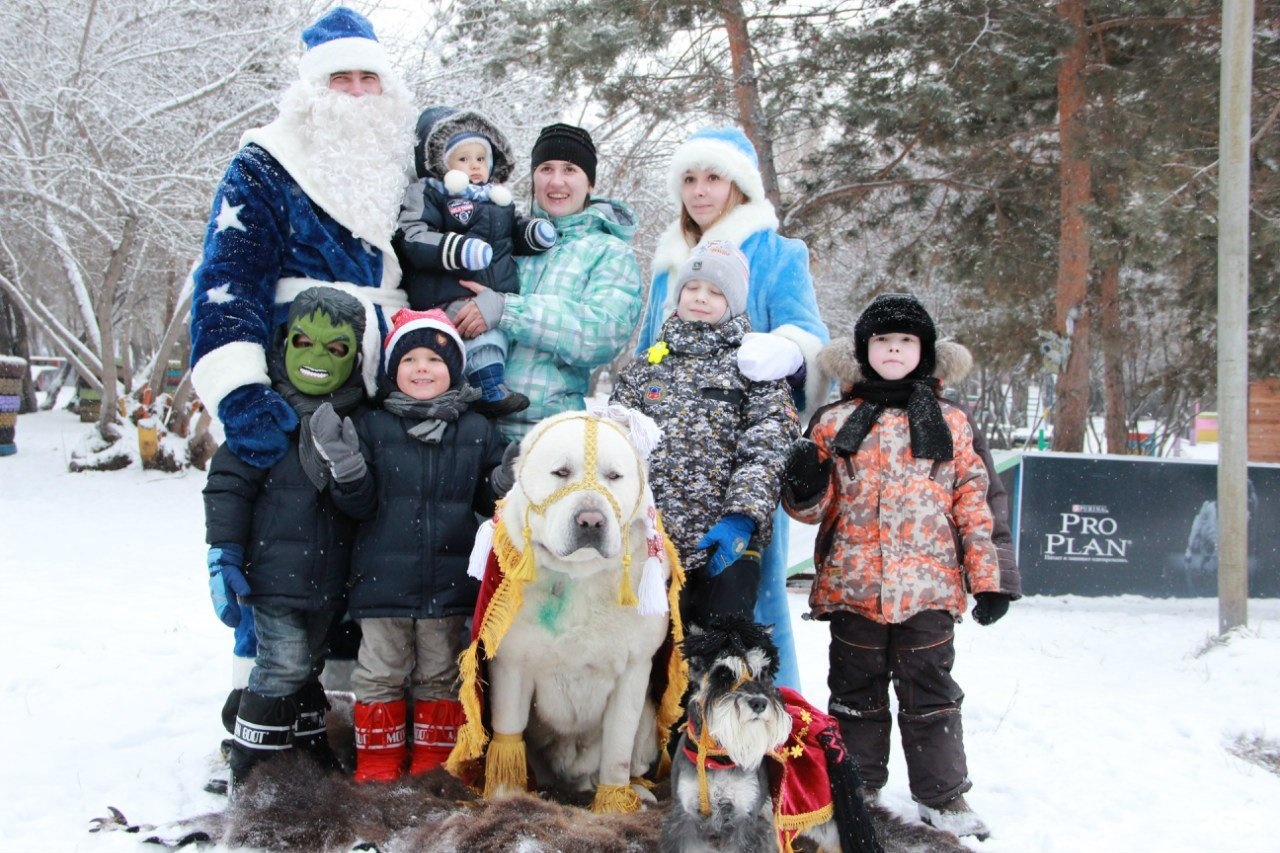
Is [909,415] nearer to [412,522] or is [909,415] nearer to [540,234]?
[540,234]

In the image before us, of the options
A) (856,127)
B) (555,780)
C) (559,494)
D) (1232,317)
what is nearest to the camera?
(559,494)

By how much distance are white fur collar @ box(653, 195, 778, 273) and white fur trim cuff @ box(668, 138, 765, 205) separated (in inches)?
3.1

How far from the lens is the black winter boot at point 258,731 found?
3.03 meters

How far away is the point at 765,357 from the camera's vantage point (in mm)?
3047

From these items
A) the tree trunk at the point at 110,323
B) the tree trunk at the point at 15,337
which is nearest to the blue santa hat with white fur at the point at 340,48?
the tree trunk at the point at 110,323

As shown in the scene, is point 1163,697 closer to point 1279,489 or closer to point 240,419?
point 1279,489

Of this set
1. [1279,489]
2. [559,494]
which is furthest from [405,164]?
[1279,489]

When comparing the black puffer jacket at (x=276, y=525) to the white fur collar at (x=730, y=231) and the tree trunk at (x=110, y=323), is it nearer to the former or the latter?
the white fur collar at (x=730, y=231)

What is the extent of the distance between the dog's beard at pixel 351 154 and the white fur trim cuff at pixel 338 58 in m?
0.05

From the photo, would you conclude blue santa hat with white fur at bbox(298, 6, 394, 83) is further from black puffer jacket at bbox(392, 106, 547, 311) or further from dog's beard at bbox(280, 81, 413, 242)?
black puffer jacket at bbox(392, 106, 547, 311)

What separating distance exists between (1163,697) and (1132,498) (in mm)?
3299

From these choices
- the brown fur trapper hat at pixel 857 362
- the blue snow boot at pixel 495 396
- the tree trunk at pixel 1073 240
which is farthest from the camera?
the tree trunk at pixel 1073 240

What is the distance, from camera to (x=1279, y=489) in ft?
26.5

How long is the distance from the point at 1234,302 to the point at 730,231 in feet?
15.3
